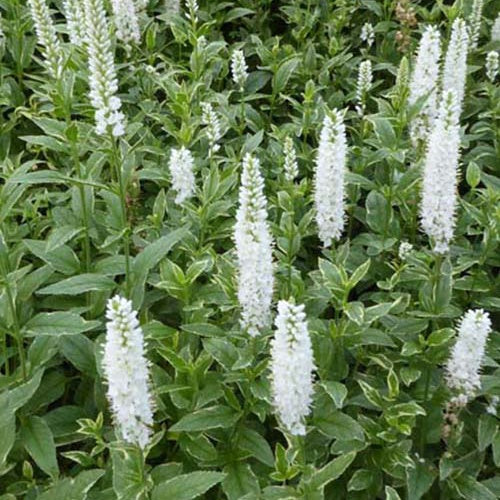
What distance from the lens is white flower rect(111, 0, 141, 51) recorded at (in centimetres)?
585

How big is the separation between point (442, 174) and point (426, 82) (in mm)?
1313

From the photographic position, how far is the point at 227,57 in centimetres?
687

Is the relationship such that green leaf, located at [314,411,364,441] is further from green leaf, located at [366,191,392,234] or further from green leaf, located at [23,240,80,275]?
green leaf, located at [23,240,80,275]

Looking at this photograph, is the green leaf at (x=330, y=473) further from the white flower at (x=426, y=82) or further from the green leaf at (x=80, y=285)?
the white flower at (x=426, y=82)

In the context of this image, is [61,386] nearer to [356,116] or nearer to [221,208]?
[221,208]

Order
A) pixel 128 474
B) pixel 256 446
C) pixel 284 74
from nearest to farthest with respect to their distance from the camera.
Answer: pixel 128 474, pixel 256 446, pixel 284 74

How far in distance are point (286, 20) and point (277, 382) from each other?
5108mm

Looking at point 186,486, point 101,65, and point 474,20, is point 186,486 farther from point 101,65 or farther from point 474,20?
point 474,20

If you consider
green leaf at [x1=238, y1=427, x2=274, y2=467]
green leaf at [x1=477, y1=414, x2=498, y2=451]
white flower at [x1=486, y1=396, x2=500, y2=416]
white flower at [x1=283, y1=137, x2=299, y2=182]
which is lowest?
green leaf at [x1=477, y1=414, x2=498, y2=451]

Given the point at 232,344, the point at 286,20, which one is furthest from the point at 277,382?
the point at 286,20

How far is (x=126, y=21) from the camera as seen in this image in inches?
236

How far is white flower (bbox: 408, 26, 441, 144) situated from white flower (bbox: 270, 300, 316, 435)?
2.30 m

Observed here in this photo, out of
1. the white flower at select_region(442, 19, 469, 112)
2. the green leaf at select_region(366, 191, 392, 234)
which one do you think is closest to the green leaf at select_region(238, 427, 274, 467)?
the green leaf at select_region(366, 191, 392, 234)

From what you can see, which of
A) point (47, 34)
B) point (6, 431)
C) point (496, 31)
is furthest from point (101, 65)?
point (496, 31)
